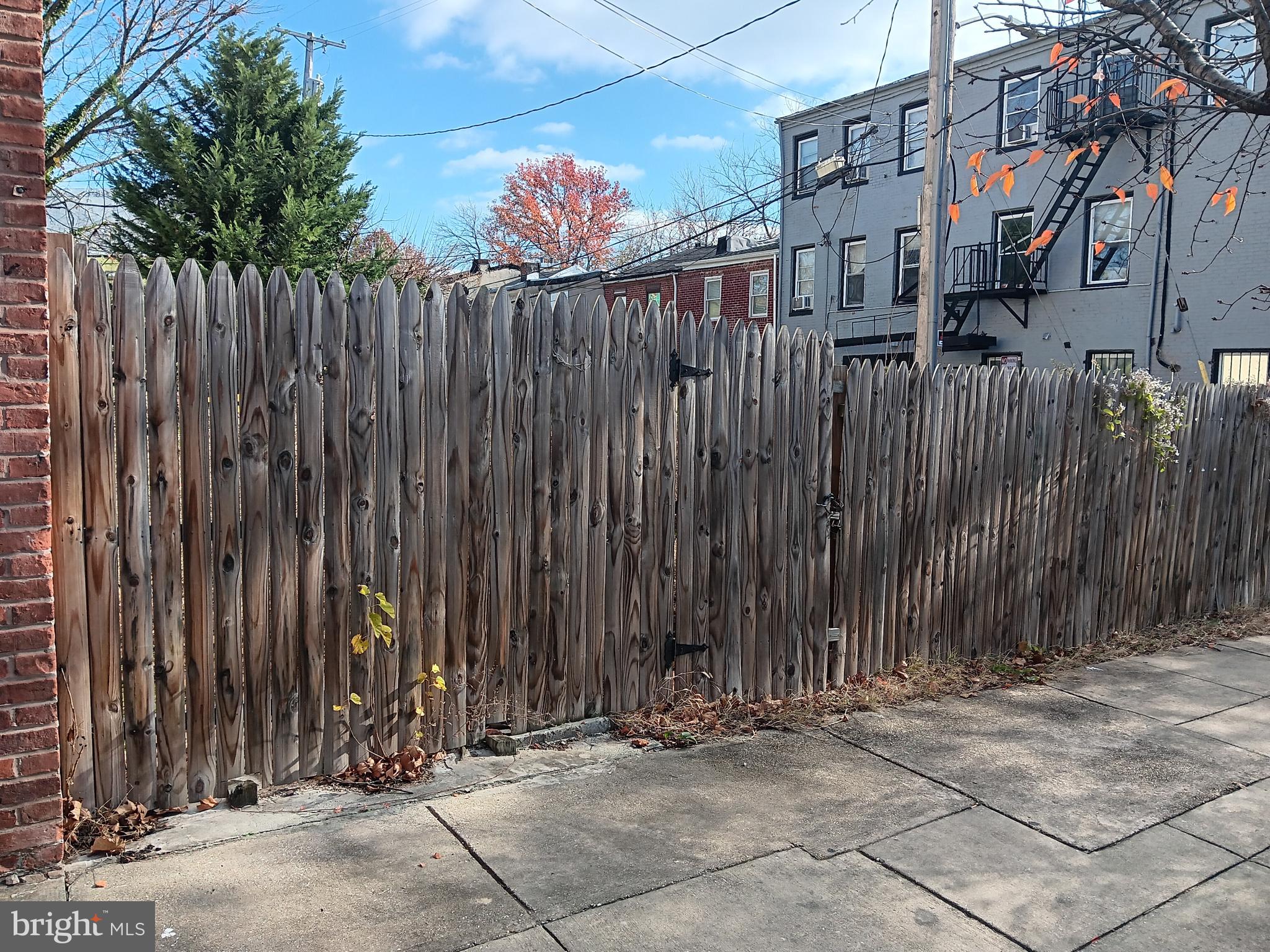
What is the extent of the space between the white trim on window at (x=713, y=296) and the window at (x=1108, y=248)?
11.9m

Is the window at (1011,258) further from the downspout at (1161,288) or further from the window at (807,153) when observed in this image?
the window at (807,153)

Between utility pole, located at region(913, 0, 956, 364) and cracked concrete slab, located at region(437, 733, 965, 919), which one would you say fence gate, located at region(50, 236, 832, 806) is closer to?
cracked concrete slab, located at region(437, 733, 965, 919)

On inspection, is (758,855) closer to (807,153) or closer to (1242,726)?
(1242,726)

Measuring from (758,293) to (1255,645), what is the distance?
73.9 ft

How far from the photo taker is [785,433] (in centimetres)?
524

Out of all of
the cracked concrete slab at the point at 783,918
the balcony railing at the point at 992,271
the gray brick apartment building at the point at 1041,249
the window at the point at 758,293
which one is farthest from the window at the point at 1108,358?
the cracked concrete slab at the point at 783,918

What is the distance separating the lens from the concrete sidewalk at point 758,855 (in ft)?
9.87

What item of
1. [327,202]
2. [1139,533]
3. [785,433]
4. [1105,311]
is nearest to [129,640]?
[785,433]

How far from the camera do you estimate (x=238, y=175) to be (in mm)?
13148

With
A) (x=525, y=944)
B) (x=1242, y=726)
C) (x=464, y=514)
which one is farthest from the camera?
(x=1242, y=726)

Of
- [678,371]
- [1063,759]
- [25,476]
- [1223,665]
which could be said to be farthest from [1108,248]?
[25,476]

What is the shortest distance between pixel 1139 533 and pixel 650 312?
4921 millimetres

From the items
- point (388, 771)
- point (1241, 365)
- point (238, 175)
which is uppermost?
point (238, 175)

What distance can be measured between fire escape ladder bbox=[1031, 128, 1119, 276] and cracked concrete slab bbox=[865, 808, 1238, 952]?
1683 cm
